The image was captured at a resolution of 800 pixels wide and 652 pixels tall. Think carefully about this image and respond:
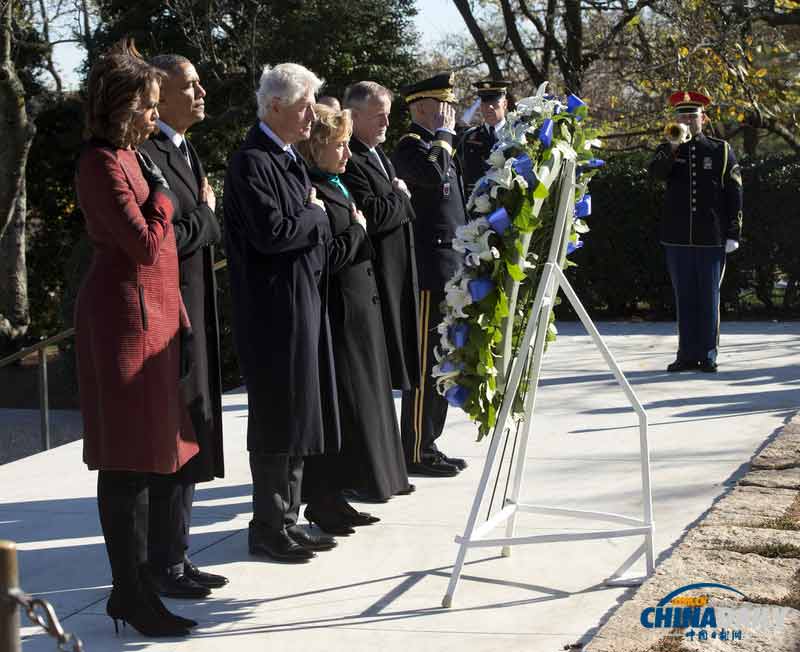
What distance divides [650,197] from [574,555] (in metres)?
9.74

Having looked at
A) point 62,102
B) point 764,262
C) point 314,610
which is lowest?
point 314,610

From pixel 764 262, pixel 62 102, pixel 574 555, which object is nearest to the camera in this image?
pixel 574 555

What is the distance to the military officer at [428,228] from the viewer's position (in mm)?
6629

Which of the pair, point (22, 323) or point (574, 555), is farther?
point (22, 323)

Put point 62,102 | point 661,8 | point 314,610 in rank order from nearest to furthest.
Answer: point 314,610 < point 661,8 < point 62,102

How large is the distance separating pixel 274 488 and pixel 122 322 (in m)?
1.27

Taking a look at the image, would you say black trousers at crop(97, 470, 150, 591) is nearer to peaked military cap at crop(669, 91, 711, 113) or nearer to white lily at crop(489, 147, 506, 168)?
white lily at crop(489, 147, 506, 168)

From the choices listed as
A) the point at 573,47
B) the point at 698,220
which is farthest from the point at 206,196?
the point at 573,47

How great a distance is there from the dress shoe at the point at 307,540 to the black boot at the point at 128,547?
3.54 ft

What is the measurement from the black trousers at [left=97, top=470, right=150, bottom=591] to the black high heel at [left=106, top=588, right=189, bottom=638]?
4cm

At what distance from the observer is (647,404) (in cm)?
873

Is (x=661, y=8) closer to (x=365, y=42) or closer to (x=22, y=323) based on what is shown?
(x=365, y=42)

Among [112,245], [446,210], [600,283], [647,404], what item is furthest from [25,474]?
[600,283]

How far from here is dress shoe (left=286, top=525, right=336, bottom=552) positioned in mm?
5254
